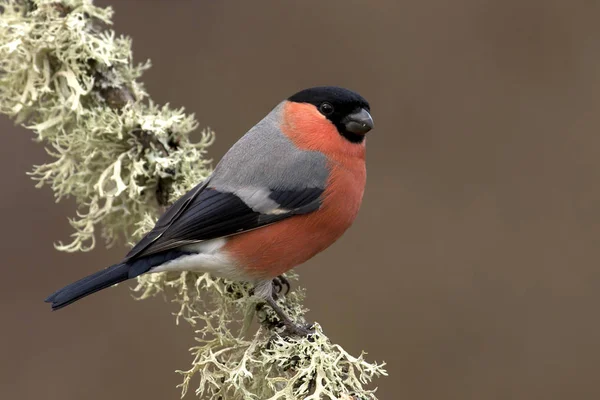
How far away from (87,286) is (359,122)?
39.2 inches

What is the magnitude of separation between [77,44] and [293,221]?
903 millimetres

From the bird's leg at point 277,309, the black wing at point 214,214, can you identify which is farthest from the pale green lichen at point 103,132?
the black wing at point 214,214

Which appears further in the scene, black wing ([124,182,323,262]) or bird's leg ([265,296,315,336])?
black wing ([124,182,323,262])

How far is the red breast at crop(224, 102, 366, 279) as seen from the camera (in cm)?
231

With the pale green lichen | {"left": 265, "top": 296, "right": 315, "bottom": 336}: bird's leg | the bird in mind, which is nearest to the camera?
{"left": 265, "top": 296, "right": 315, "bottom": 336}: bird's leg

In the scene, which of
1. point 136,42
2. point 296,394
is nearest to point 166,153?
point 296,394

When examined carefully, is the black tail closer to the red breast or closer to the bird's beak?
the red breast

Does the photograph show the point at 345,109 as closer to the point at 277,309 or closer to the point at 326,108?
the point at 326,108

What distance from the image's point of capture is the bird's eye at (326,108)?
8.10 feet

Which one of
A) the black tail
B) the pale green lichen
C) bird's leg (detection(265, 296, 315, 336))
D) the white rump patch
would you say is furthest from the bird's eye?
the black tail

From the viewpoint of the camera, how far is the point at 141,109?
97.8 inches

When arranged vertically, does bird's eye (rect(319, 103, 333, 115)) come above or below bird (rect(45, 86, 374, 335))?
above

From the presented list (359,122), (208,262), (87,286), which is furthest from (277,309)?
(359,122)

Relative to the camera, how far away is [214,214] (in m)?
2.30
